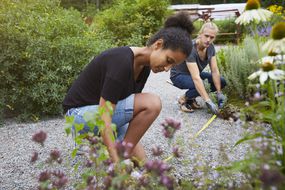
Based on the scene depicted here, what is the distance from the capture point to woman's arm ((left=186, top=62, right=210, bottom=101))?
4.18 meters

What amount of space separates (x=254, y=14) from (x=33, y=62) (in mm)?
2850

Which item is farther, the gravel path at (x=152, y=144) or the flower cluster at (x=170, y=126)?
the gravel path at (x=152, y=144)

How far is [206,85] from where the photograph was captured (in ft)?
14.8

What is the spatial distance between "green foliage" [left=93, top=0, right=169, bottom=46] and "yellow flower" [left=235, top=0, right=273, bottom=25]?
8227 mm

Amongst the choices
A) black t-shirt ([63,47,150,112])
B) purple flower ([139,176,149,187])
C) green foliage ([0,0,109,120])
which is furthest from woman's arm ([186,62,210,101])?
purple flower ([139,176,149,187])

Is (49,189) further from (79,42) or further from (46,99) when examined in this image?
(79,42)

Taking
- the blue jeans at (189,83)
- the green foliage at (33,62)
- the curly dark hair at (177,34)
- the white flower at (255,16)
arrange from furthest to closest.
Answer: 1. the blue jeans at (189,83)
2. the green foliage at (33,62)
3. the curly dark hair at (177,34)
4. the white flower at (255,16)

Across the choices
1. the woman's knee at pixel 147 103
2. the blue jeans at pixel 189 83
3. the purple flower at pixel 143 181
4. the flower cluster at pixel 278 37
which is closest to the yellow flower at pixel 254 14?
the flower cluster at pixel 278 37

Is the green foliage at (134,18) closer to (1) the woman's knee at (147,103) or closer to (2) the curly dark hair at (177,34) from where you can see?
(1) the woman's knee at (147,103)

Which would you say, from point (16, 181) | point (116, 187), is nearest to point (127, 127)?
point (16, 181)

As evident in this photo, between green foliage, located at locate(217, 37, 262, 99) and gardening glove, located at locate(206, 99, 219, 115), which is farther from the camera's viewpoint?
green foliage, located at locate(217, 37, 262, 99)

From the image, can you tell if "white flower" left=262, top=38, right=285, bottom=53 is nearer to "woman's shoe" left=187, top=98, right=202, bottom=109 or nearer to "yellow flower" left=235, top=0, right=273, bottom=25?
"yellow flower" left=235, top=0, right=273, bottom=25

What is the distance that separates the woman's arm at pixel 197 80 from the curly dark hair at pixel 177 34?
1730mm

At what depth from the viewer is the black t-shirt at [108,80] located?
7.57 ft
